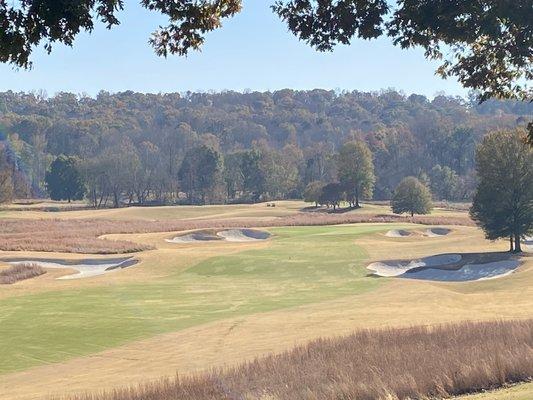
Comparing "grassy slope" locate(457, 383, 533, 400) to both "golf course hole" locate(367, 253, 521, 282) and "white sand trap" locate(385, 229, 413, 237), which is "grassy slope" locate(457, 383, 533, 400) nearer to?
"golf course hole" locate(367, 253, 521, 282)

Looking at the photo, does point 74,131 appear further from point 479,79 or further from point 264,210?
point 479,79

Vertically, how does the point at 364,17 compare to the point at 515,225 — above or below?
above

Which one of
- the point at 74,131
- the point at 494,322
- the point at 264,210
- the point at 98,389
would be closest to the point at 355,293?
the point at 494,322

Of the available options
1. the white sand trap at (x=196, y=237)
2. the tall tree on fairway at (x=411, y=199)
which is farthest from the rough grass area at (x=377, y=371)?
the tall tree on fairway at (x=411, y=199)

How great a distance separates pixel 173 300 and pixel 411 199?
56.3 meters

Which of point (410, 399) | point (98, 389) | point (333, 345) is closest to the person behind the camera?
point (410, 399)

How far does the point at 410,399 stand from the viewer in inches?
477

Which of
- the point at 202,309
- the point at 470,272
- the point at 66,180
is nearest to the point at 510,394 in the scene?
the point at 202,309

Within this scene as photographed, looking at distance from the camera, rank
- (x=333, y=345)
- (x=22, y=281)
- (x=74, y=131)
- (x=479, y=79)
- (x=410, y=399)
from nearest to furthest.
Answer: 1. (x=410, y=399)
2. (x=479, y=79)
3. (x=333, y=345)
4. (x=22, y=281)
5. (x=74, y=131)

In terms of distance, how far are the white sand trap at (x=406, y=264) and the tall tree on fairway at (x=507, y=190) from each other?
12.7 feet

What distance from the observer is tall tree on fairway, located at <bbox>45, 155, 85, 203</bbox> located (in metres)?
128

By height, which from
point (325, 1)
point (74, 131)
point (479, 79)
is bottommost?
point (479, 79)

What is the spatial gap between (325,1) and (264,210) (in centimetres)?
8428

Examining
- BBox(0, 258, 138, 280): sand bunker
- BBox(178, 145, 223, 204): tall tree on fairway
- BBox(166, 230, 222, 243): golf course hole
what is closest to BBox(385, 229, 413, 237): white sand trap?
BBox(166, 230, 222, 243): golf course hole
